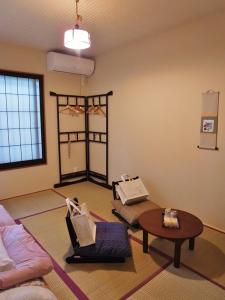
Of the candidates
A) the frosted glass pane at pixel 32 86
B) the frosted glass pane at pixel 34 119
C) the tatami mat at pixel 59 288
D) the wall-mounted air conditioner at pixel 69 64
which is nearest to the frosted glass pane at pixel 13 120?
the frosted glass pane at pixel 34 119

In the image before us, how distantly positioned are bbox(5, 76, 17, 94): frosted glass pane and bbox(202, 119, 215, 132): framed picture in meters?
3.10

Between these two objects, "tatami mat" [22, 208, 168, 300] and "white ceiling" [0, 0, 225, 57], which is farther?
"white ceiling" [0, 0, 225, 57]

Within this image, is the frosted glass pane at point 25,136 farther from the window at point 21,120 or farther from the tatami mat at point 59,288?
the tatami mat at point 59,288

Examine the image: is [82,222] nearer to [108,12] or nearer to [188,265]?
[188,265]

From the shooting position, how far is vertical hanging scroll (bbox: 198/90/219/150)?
2727 mm

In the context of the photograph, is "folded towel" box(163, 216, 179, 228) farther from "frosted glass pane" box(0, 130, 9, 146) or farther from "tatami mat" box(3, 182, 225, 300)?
"frosted glass pane" box(0, 130, 9, 146)

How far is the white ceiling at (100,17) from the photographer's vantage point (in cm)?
242

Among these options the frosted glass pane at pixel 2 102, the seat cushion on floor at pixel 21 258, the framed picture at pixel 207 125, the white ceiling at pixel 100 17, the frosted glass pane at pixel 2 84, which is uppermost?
the white ceiling at pixel 100 17

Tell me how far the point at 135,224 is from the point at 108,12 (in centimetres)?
258

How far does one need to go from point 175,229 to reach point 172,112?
1.64 metres

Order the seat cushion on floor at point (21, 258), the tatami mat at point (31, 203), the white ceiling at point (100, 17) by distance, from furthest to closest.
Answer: the tatami mat at point (31, 203) < the white ceiling at point (100, 17) < the seat cushion on floor at point (21, 258)

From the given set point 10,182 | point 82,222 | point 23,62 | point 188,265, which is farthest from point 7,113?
point 188,265

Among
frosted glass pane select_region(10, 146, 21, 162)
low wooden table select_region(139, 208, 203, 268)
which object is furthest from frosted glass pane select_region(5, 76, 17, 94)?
low wooden table select_region(139, 208, 203, 268)

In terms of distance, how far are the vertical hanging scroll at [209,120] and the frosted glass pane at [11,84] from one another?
3.03m
